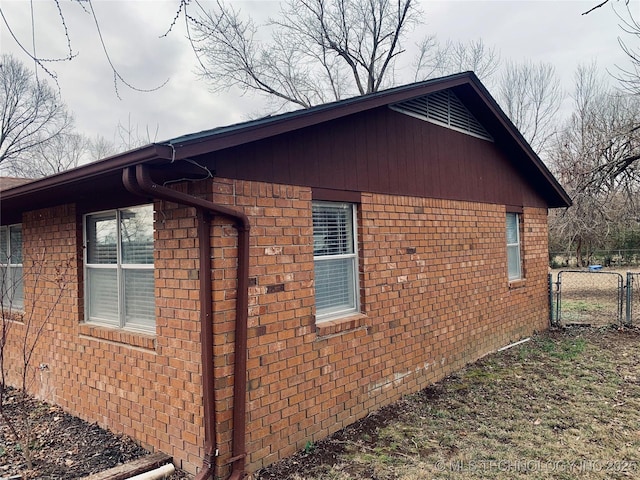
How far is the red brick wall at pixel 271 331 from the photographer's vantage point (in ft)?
13.1

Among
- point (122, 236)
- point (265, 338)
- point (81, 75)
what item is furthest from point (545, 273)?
point (81, 75)

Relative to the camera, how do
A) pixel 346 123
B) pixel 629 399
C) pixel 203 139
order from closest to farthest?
pixel 203 139 < pixel 346 123 < pixel 629 399

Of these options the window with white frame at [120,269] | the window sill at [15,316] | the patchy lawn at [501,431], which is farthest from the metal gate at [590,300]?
the window sill at [15,316]

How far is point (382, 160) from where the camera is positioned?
5699mm

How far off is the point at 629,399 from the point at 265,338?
459cm

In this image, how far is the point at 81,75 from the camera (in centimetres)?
400

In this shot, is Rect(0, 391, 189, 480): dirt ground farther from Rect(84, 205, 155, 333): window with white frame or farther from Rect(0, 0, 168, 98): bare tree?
Rect(0, 0, 168, 98): bare tree

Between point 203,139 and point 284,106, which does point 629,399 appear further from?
point 284,106

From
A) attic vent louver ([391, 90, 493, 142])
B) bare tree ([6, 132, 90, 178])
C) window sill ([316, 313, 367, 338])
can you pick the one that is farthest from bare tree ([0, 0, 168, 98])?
bare tree ([6, 132, 90, 178])

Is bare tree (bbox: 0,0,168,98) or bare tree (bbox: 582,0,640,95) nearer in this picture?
bare tree (bbox: 0,0,168,98)

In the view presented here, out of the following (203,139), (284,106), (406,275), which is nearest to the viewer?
(203,139)

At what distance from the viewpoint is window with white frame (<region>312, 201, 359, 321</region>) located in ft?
16.3

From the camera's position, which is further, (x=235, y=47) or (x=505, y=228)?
(x=235, y=47)

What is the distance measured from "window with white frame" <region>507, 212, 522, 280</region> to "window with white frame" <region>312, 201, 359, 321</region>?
4534mm
